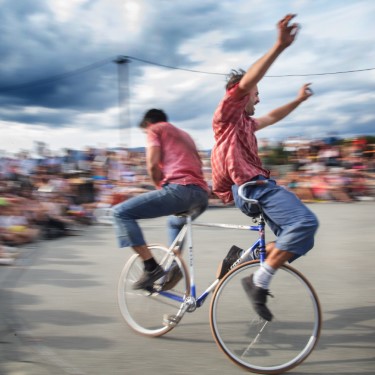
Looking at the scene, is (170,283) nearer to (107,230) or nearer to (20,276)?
(20,276)

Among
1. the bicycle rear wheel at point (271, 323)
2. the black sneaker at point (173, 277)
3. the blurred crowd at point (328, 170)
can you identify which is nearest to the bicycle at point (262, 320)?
the bicycle rear wheel at point (271, 323)

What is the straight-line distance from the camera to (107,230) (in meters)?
9.78

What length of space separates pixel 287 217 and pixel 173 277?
1.15 meters

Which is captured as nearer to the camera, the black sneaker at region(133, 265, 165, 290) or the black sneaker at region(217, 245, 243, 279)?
the black sneaker at region(217, 245, 243, 279)

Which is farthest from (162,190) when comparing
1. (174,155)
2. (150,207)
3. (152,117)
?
(152,117)

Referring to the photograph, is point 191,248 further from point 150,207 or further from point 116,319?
point 116,319

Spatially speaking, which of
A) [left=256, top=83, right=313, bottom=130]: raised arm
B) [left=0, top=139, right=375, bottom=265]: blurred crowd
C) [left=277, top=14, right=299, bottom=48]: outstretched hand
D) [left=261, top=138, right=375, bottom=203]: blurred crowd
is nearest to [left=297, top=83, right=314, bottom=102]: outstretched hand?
[left=256, top=83, right=313, bottom=130]: raised arm

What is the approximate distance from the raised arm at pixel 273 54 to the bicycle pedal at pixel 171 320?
182cm

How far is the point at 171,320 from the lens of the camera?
3.59 m

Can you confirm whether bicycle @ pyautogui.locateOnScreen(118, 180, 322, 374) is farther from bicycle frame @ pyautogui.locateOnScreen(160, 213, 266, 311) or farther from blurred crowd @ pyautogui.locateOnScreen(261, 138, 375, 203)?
blurred crowd @ pyautogui.locateOnScreen(261, 138, 375, 203)

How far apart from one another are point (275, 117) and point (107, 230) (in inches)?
260

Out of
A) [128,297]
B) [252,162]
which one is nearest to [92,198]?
[128,297]

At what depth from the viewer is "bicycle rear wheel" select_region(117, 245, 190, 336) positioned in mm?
3643

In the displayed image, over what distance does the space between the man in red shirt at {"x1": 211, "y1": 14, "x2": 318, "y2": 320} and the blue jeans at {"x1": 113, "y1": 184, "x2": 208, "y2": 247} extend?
0.23 meters
